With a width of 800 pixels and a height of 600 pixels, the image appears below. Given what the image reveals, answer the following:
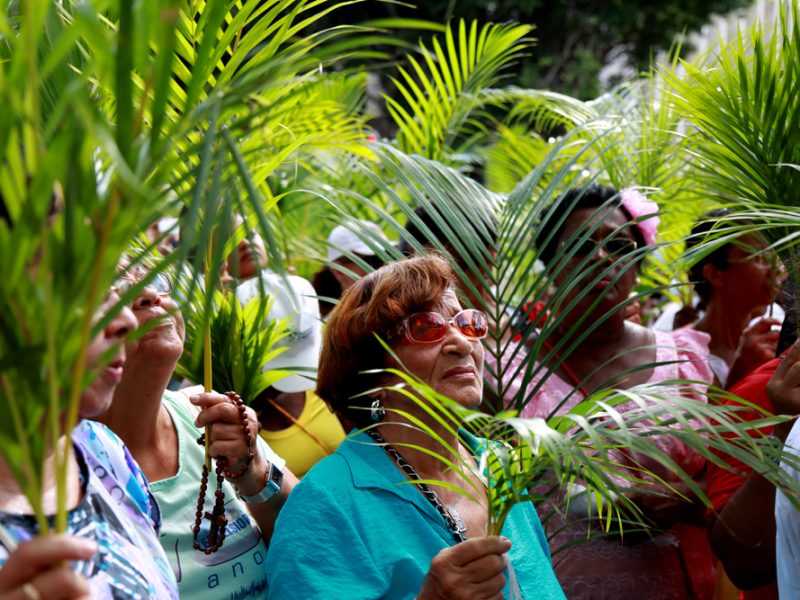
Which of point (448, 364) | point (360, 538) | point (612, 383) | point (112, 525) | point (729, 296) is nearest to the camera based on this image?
point (112, 525)

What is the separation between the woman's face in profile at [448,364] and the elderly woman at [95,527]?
Result: 2.73ft

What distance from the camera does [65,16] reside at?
2168 mm

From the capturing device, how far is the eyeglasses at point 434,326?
104 inches

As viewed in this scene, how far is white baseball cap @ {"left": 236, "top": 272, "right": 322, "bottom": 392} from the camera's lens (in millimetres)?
3510

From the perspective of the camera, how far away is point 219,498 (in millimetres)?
2496

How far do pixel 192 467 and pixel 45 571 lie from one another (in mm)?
1350

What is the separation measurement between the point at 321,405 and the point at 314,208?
1.90 m

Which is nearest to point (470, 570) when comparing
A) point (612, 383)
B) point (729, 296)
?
point (612, 383)

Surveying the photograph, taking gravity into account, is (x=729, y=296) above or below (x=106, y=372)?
below

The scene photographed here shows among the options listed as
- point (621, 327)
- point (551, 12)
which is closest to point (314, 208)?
point (621, 327)

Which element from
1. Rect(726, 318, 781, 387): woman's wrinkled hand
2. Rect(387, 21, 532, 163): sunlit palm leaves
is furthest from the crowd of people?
Rect(387, 21, 532, 163): sunlit palm leaves

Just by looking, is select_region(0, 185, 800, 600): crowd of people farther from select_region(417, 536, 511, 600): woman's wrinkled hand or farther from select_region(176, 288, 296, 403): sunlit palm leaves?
select_region(176, 288, 296, 403): sunlit palm leaves

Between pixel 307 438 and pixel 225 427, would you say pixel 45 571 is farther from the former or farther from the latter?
pixel 307 438

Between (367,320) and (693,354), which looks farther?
(693,354)
